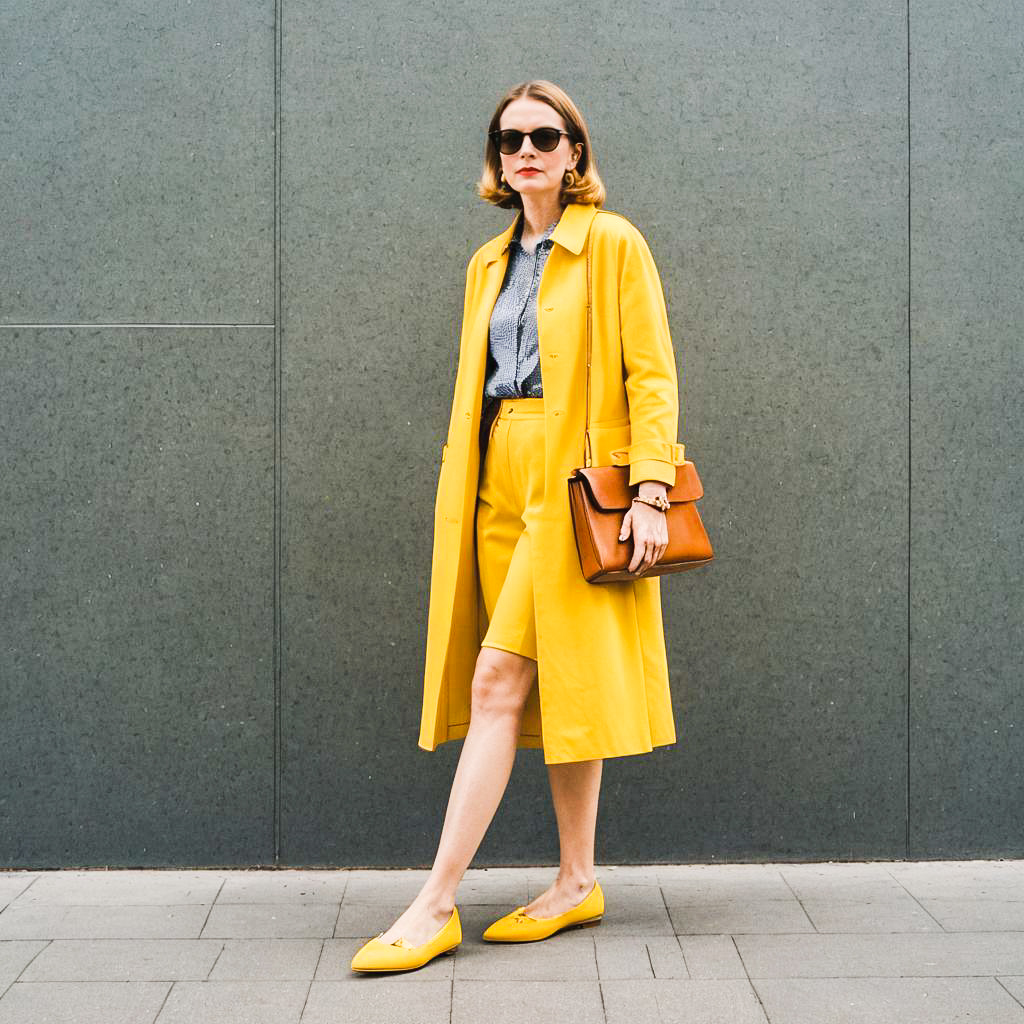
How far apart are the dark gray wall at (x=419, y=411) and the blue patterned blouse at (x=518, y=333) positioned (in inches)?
23.8

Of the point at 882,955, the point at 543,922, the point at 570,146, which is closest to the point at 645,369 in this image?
the point at 570,146

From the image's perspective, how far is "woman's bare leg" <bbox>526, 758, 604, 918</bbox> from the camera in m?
3.52

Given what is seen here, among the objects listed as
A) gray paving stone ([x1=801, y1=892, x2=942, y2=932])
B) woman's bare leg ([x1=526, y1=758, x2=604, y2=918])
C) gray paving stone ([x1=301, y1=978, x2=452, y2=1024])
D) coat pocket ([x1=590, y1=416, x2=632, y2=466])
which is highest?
coat pocket ([x1=590, y1=416, x2=632, y2=466])

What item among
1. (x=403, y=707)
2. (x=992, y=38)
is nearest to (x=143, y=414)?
(x=403, y=707)

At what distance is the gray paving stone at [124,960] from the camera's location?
3178mm

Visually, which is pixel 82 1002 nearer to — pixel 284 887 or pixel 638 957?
pixel 284 887

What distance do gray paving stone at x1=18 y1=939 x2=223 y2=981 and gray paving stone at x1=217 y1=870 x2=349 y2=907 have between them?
0.39 meters

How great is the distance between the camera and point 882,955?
3305 mm

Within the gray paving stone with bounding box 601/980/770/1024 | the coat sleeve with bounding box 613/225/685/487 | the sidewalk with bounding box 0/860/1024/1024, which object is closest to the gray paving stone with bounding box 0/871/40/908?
the sidewalk with bounding box 0/860/1024/1024

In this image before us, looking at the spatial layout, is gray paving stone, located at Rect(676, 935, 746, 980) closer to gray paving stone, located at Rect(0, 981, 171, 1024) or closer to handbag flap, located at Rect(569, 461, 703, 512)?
handbag flap, located at Rect(569, 461, 703, 512)

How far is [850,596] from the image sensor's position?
4125mm

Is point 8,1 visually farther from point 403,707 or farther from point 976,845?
point 976,845

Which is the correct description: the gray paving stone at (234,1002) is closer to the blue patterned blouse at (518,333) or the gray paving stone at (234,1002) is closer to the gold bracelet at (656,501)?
the gold bracelet at (656,501)

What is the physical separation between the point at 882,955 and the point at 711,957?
1.40ft
